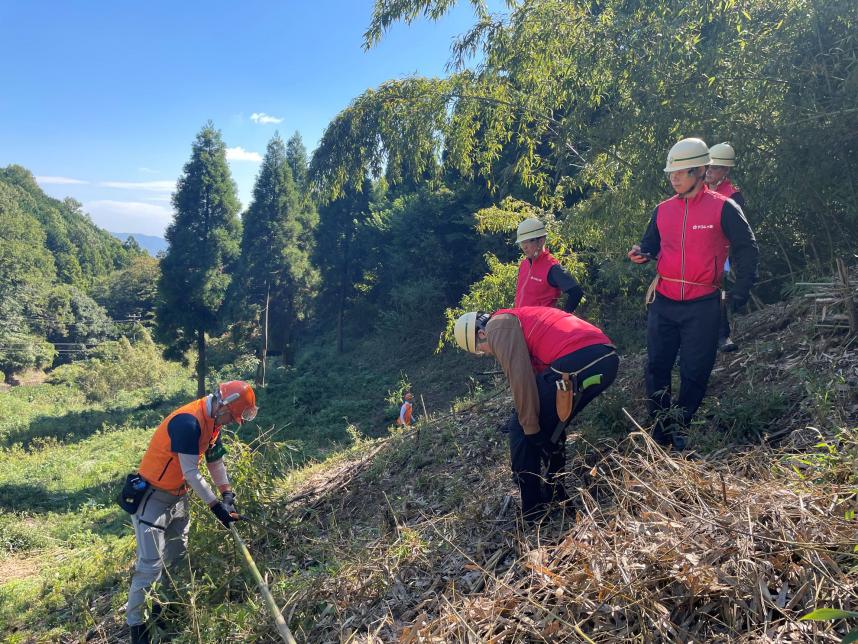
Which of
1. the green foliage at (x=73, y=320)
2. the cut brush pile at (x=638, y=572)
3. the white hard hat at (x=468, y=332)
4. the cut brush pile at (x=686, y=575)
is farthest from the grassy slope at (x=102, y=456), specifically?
the green foliage at (x=73, y=320)

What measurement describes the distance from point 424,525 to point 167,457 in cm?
186

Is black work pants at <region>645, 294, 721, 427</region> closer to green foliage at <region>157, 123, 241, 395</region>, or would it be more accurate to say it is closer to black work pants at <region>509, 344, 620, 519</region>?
black work pants at <region>509, 344, 620, 519</region>

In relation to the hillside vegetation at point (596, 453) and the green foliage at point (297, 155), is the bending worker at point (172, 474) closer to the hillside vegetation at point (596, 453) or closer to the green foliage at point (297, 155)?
the hillside vegetation at point (596, 453)

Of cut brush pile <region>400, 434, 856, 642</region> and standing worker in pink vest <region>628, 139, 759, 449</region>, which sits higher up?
standing worker in pink vest <region>628, 139, 759, 449</region>

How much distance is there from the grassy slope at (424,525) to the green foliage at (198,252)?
1405 cm

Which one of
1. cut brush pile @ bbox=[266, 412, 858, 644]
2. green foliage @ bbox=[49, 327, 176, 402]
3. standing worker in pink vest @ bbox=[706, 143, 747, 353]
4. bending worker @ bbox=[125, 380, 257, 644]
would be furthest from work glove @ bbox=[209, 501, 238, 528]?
green foliage @ bbox=[49, 327, 176, 402]

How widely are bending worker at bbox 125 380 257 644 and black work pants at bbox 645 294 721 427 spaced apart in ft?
8.99

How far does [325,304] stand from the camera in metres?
28.0

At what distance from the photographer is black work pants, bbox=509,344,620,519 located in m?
2.95

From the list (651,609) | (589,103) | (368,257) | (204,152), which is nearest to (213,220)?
(204,152)

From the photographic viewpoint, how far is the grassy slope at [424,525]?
2391 millimetres

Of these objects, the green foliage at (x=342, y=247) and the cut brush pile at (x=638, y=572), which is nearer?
the cut brush pile at (x=638, y=572)

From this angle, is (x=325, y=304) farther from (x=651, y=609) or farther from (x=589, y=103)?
(x=651, y=609)

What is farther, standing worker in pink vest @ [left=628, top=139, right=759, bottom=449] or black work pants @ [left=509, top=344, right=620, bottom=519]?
standing worker in pink vest @ [left=628, top=139, right=759, bottom=449]
